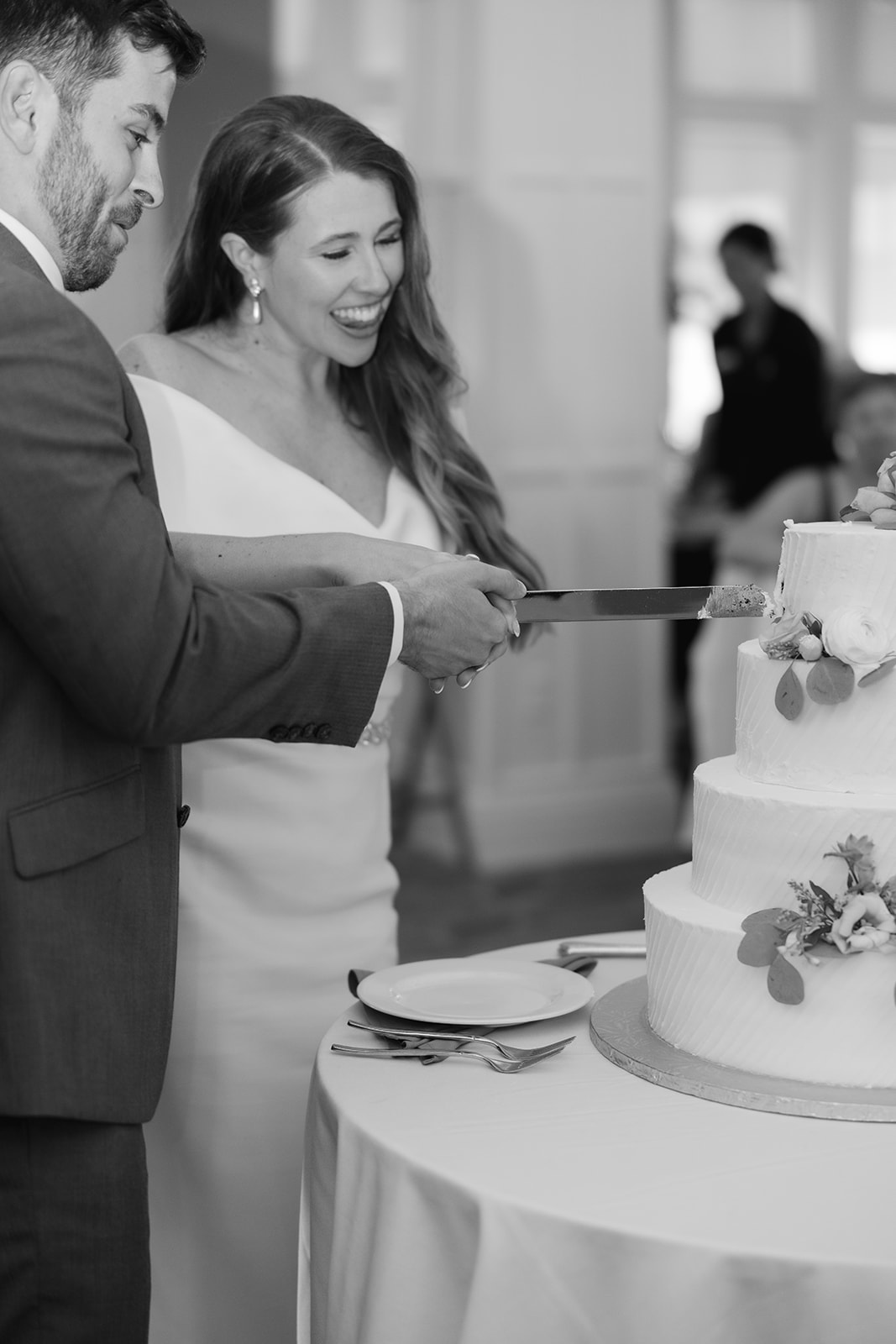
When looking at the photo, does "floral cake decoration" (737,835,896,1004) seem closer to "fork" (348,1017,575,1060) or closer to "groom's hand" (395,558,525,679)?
"fork" (348,1017,575,1060)

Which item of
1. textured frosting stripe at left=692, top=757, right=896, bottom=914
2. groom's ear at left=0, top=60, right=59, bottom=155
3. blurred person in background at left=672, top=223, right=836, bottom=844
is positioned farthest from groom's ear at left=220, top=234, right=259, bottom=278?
blurred person in background at left=672, top=223, right=836, bottom=844

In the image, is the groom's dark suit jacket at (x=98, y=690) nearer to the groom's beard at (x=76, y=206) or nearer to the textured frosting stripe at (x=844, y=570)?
the groom's beard at (x=76, y=206)

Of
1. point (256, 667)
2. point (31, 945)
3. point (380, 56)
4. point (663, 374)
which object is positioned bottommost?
point (31, 945)

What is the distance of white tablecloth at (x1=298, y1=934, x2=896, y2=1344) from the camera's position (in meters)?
1.26

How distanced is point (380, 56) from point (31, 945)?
18.7 feet

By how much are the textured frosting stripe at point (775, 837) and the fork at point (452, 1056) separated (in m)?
0.25

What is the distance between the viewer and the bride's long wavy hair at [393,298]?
2.40 meters

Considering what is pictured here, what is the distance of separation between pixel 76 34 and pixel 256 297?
3.10 feet

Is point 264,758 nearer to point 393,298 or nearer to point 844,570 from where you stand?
point 393,298

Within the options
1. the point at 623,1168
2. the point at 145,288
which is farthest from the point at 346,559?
the point at 145,288

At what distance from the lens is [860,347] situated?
969 centimetres

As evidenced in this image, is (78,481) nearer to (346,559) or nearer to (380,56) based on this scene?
(346,559)

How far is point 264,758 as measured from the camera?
7.68ft

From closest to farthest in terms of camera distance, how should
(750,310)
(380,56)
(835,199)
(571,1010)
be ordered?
(571,1010)
(380,56)
(750,310)
(835,199)
